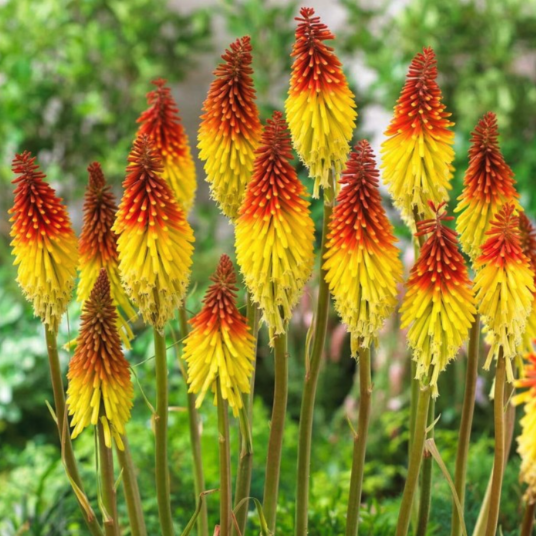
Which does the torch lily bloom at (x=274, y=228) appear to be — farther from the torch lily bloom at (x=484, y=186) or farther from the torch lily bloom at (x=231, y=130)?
the torch lily bloom at (x=484, y=186)

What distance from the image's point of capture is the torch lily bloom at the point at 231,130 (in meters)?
1.21

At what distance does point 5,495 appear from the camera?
8.48 ft

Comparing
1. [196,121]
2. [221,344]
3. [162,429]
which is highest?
[196,121]

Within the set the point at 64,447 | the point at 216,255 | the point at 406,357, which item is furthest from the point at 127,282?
the point at 216,255

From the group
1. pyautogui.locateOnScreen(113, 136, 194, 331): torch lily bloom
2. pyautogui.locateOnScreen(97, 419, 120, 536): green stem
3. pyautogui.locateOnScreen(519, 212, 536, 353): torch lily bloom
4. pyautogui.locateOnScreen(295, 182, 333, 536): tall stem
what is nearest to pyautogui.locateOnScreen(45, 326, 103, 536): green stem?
pyautogui.locateOnScreen(97, 419, 120, 536): green stem

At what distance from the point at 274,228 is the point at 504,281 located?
→ 30 cm

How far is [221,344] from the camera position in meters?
1.10

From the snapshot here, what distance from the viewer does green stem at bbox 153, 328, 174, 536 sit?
1205mm

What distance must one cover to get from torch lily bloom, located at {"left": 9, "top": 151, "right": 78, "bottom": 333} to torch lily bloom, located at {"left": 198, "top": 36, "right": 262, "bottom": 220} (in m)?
0.24

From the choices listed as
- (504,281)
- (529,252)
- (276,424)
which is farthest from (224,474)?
(529,252)

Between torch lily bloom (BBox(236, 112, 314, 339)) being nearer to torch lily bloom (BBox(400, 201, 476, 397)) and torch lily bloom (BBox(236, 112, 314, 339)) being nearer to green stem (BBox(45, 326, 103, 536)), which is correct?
torch lily bloom (BBox(400, 201, 476, 397))

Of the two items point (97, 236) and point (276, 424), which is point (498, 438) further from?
point (97, 236)

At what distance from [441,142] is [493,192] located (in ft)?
0.34

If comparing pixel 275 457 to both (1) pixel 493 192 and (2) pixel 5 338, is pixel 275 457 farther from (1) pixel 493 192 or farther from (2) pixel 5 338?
(2) pixel 5 338
